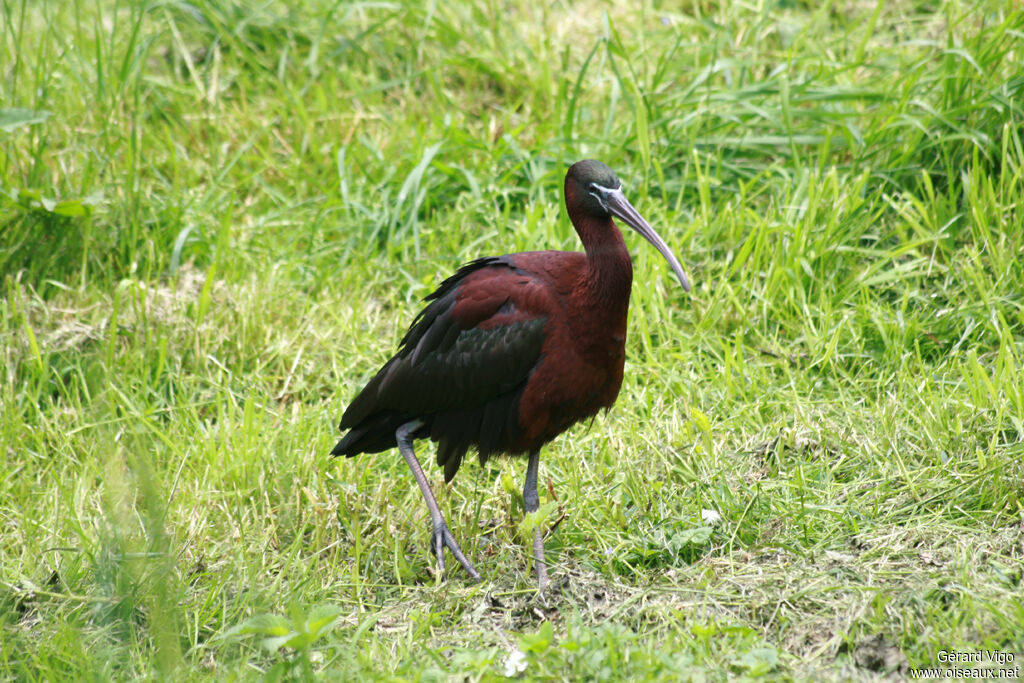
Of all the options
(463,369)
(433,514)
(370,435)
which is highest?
(463,369)

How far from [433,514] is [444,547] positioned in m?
0.13

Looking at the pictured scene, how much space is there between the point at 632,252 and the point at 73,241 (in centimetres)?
280

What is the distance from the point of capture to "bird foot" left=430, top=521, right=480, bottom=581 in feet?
12.9

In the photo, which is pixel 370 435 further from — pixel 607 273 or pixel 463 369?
pixel 607 273

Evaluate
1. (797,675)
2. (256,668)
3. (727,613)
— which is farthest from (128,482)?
(797,675)

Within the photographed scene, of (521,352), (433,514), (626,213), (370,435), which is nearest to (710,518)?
(521,352)

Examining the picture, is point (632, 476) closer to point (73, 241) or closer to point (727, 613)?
point (727, 613)

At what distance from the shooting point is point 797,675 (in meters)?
3.06

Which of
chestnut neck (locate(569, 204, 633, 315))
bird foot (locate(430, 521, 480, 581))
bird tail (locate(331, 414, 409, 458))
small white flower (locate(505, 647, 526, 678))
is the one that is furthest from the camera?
bird tail (locate(331, 414, 409, 458))

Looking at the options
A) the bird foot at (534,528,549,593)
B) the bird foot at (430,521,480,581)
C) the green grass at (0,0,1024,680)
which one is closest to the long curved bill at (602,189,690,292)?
the green grass at (0,0,1024,680)

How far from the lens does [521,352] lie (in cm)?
386

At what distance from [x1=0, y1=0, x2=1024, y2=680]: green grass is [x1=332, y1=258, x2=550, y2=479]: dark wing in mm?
254

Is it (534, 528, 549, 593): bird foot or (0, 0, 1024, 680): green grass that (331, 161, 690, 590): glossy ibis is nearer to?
(534, 528, 549, 593): bird foot

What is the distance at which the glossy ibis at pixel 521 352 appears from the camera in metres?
3.81
